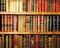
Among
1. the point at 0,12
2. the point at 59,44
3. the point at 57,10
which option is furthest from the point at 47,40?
the point at 0,12

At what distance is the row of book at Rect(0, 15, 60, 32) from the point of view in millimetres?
1410

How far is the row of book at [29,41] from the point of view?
1409mm

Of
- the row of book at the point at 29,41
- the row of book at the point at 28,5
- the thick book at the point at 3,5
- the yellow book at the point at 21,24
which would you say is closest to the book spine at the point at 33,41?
the row of book at the point at 29,41

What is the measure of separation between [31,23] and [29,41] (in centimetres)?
19

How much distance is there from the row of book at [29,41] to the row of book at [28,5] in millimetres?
278

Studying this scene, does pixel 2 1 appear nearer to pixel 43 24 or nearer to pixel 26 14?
pixel 26 14

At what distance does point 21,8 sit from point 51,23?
347mm

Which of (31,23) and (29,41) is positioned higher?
(31,23)

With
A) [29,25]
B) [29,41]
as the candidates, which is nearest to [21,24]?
[29,25]

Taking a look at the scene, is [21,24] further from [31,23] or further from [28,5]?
[28,5]

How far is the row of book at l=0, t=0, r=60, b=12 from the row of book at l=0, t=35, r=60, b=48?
278 millimetres

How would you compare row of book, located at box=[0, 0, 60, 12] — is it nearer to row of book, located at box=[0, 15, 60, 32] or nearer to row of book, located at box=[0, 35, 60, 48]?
row of book, located at box=[0, 15, 60, 32]

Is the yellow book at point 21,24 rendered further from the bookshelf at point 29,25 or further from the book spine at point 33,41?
the book spine at point 33,41

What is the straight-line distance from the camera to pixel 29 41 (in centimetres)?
142
